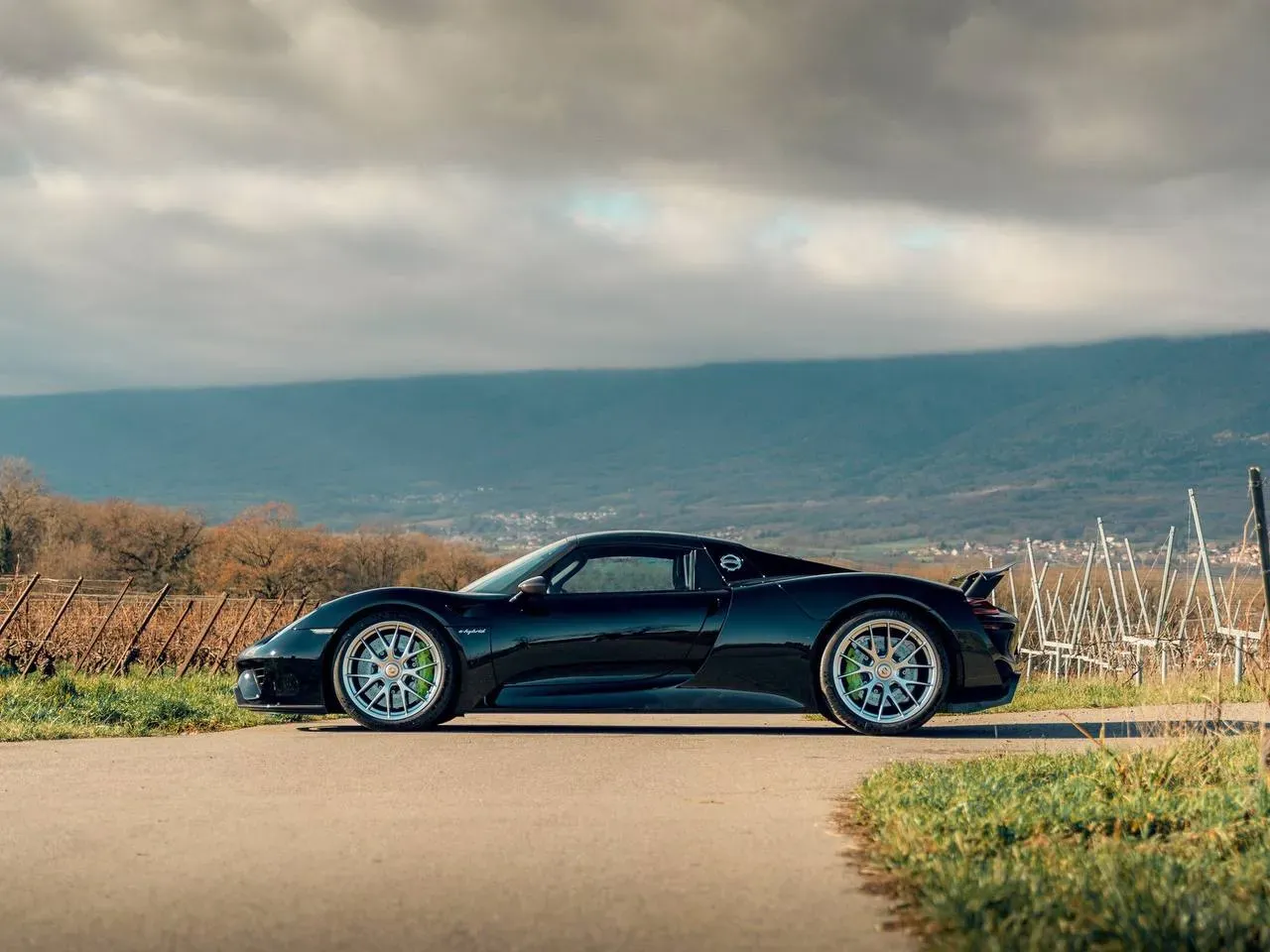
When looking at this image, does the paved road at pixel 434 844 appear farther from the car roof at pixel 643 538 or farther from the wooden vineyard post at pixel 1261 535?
the wooden vineyard post at pixel 1261 535

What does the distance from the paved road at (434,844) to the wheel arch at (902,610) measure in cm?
60

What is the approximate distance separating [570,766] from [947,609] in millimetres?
3140

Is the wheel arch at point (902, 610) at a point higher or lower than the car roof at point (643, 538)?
lower

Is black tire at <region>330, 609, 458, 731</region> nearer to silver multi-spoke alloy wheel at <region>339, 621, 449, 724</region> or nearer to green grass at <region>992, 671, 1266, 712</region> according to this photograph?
silver multi-spoke alloy wheel at <region>339, 621, 449, 724</region>

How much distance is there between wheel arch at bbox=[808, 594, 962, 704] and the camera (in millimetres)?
10664

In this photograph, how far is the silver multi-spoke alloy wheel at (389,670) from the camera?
1084 cm

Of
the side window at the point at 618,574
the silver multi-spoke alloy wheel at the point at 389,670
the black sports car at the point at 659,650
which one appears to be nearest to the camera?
the black sports car at the point at 659,650

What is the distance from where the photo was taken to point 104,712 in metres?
11.8

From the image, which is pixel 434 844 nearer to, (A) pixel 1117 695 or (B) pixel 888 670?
(B) pixel 888 670

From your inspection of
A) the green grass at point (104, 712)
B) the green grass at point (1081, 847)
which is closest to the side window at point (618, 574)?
the green grass at point (104, 712)

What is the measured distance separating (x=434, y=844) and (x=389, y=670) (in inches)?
186

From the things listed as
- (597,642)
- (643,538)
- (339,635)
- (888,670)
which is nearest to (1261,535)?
(888,670)

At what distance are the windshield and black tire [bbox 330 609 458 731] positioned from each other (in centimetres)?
47

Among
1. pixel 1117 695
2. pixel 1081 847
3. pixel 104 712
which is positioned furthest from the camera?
pixel 1117 695
